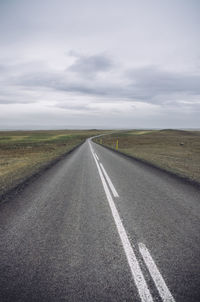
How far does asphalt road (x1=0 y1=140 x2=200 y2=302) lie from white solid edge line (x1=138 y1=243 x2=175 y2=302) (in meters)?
0.01

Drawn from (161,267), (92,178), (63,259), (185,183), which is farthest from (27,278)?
(185,183)

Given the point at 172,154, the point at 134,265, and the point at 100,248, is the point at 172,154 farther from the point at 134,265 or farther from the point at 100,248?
the point at 134,265

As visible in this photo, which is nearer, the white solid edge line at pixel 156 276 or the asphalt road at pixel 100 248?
the white solid edge line at pixel 156 276

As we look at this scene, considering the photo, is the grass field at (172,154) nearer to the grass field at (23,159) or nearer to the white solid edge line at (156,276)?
the white solid edge line at (156,276)

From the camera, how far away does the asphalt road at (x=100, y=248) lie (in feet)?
6.67

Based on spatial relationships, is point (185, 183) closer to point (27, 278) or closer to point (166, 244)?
point (166, 244)

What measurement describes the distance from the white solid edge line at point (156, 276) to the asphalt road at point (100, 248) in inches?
0.5

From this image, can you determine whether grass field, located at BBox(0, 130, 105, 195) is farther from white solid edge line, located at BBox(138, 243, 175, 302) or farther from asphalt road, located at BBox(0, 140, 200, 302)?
white solid edge line, located at BBox(138, 243, 175, 302)

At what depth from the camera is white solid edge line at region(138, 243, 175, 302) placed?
1.93 meters

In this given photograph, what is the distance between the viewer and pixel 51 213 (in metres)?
4.18

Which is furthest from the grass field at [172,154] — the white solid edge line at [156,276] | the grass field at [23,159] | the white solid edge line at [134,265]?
the grass field at [23,159]

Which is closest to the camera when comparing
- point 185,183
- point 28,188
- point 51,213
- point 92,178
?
point 51,213

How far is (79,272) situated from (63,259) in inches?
15.4

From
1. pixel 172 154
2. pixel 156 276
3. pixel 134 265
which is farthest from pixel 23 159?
pixel 156 276
